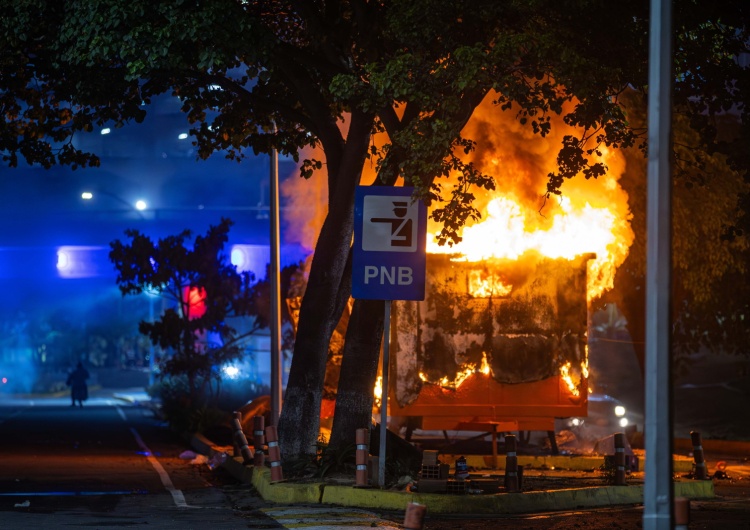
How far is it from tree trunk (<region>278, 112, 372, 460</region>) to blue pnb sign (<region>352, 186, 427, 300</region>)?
105 inches

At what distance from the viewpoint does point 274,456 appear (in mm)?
14242

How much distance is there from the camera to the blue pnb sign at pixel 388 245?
13.0 metres

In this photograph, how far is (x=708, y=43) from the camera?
1375 centimetres

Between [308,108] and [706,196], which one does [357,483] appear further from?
[706,196]

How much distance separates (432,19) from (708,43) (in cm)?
332

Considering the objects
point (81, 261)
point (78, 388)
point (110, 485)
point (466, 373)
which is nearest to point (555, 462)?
point (466, 373)

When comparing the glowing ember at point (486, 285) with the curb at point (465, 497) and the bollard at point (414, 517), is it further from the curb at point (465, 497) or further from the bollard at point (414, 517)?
the bollard at point (414, 517)

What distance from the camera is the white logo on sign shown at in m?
13.1

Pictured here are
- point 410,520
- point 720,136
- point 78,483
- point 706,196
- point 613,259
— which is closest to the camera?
point 410,520

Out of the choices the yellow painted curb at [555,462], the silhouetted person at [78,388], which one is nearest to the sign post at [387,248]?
the yellow painted curb at [555,462]

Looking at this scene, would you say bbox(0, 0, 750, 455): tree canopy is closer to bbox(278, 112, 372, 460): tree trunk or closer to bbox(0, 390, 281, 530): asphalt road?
bbox(278, 112, 372, 460): tree trunk

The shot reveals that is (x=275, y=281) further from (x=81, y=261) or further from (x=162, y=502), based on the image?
(x=81, y=261)

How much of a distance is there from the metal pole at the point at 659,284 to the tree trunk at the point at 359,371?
786 cm

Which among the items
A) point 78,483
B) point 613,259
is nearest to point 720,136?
point 613,259
